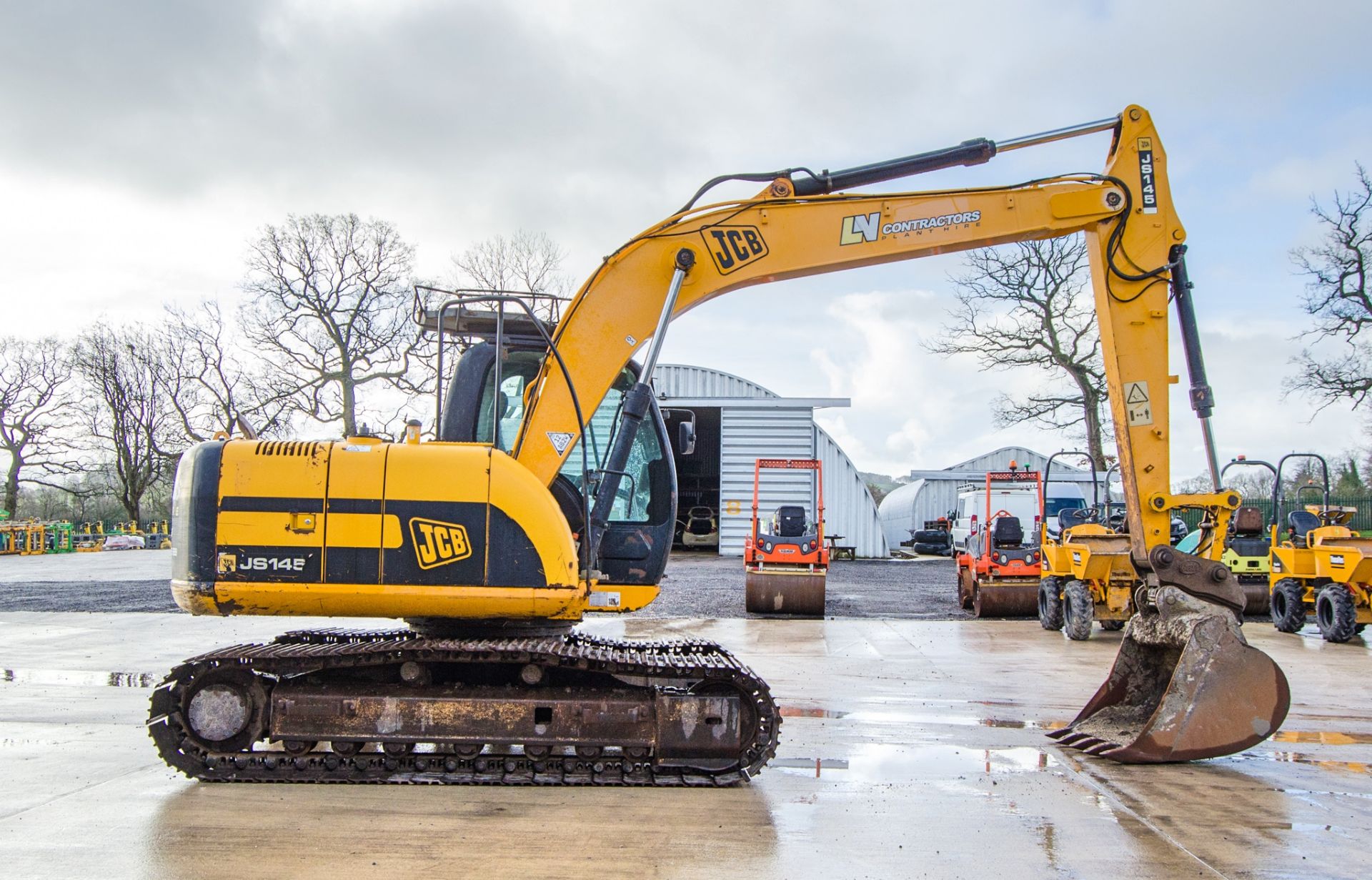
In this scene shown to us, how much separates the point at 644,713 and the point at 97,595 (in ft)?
51.8

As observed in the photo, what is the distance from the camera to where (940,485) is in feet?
125

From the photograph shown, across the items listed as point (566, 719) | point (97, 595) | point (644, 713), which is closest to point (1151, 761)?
point (644, 713)

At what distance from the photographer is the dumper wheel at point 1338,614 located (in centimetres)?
1141

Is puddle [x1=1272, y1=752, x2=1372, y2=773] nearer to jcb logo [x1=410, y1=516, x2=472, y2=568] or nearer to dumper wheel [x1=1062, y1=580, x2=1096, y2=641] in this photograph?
jcb logo [x1=410, y1=516, x2=472, y2=568]

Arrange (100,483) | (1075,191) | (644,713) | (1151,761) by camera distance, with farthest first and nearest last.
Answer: (100,483) < (1075,191) < (1151,761) < (644,713)

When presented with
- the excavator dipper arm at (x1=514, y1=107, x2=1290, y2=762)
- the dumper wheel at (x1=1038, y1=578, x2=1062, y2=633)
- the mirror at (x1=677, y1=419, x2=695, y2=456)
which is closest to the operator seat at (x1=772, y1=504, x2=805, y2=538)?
the dumper wheel at (x1=1038, y1=578, x2=1062, y2=633)

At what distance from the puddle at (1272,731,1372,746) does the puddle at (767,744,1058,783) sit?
6.58 feet

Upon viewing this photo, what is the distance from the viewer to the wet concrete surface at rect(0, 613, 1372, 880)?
4.00 metres

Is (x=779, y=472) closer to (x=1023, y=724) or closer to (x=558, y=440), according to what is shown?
(x=1023, y=724)

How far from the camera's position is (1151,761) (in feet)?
18.2

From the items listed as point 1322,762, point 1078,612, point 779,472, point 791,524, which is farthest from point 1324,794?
point 779,472

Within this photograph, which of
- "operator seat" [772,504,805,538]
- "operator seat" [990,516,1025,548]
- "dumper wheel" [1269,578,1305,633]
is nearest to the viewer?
"dumper wheel" [1269,578,1305,633]

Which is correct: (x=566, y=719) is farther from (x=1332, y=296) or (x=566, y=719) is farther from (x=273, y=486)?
(x=1332, y=296)

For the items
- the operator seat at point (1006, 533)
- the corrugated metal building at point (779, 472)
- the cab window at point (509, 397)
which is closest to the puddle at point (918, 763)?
the cab window at point (509, 397)
